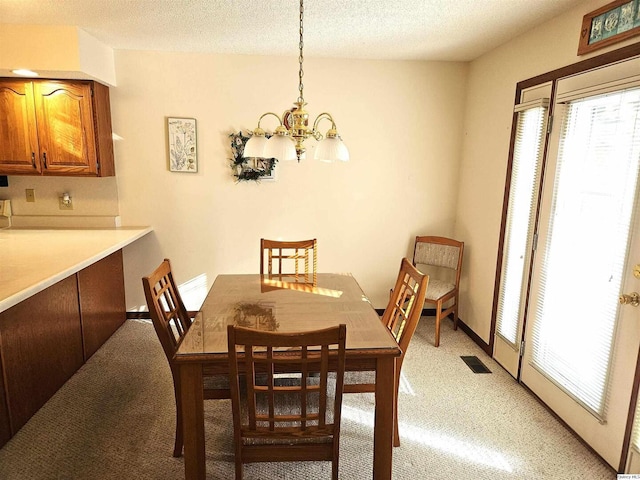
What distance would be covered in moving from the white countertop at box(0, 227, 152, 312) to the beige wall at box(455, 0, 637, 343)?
295 cm

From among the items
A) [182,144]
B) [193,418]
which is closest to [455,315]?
[193,418]

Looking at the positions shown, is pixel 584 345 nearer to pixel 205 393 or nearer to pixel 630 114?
pixel 630 114

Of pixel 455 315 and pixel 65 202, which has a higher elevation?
pixel 65 202

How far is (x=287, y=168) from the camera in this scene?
146 inches

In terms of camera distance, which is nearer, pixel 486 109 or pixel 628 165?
pixel 628 165

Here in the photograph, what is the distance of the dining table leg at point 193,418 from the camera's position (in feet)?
5.31

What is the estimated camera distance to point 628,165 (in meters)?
1.90

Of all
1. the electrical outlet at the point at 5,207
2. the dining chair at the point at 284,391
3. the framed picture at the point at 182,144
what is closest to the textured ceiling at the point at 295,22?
the framed picture at the point at 182,144

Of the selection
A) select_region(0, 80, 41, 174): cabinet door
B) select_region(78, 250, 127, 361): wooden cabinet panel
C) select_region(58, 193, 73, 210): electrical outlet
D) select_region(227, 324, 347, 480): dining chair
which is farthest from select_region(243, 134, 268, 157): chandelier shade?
select_region(58, 193, 73, 210): electrical outlet

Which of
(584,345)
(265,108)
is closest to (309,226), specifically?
(265,108)

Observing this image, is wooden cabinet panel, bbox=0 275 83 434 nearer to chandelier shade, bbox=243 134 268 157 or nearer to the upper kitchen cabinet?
the upper kitchen cabinet

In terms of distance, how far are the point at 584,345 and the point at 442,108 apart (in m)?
2.42

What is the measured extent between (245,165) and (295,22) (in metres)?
1.35

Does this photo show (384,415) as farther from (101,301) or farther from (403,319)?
(101,301)
